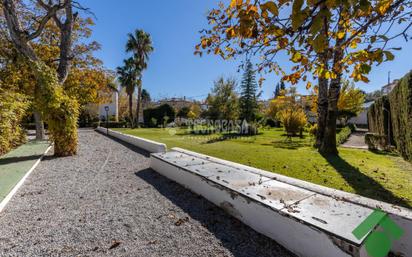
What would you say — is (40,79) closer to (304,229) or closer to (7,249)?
(7,249)

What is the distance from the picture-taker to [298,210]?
92.4 inches

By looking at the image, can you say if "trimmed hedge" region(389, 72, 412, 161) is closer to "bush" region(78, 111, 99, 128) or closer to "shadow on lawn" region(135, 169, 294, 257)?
"shadow on lawn" region(135, 169, 294, 257)

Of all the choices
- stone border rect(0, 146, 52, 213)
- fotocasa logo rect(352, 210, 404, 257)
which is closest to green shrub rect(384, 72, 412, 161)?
fotocasa logo rect(352, 210, 404, 257)

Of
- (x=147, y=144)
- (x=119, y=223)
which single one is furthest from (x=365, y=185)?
(x=147, y=144)

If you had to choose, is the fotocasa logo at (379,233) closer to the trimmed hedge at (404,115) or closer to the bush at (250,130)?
the trimmed hedge at (404,115)

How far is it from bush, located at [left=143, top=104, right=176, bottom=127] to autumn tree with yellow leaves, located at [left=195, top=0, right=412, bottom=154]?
28.4 metres

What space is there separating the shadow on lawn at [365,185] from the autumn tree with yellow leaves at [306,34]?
87.0 inches

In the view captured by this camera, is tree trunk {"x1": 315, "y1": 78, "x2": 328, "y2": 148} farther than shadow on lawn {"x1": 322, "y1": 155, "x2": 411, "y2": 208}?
Yes

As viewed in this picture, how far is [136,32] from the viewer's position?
2466 centimetres

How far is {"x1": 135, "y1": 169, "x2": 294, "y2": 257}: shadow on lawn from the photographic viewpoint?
229 cm

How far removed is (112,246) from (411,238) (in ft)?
10.3

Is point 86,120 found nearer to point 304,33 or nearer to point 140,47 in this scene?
point 140,47

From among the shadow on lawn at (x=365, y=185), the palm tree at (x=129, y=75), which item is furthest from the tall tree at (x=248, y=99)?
the shadow on lawn at (x=365, y=185)

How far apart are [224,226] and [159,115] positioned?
29.3 m
